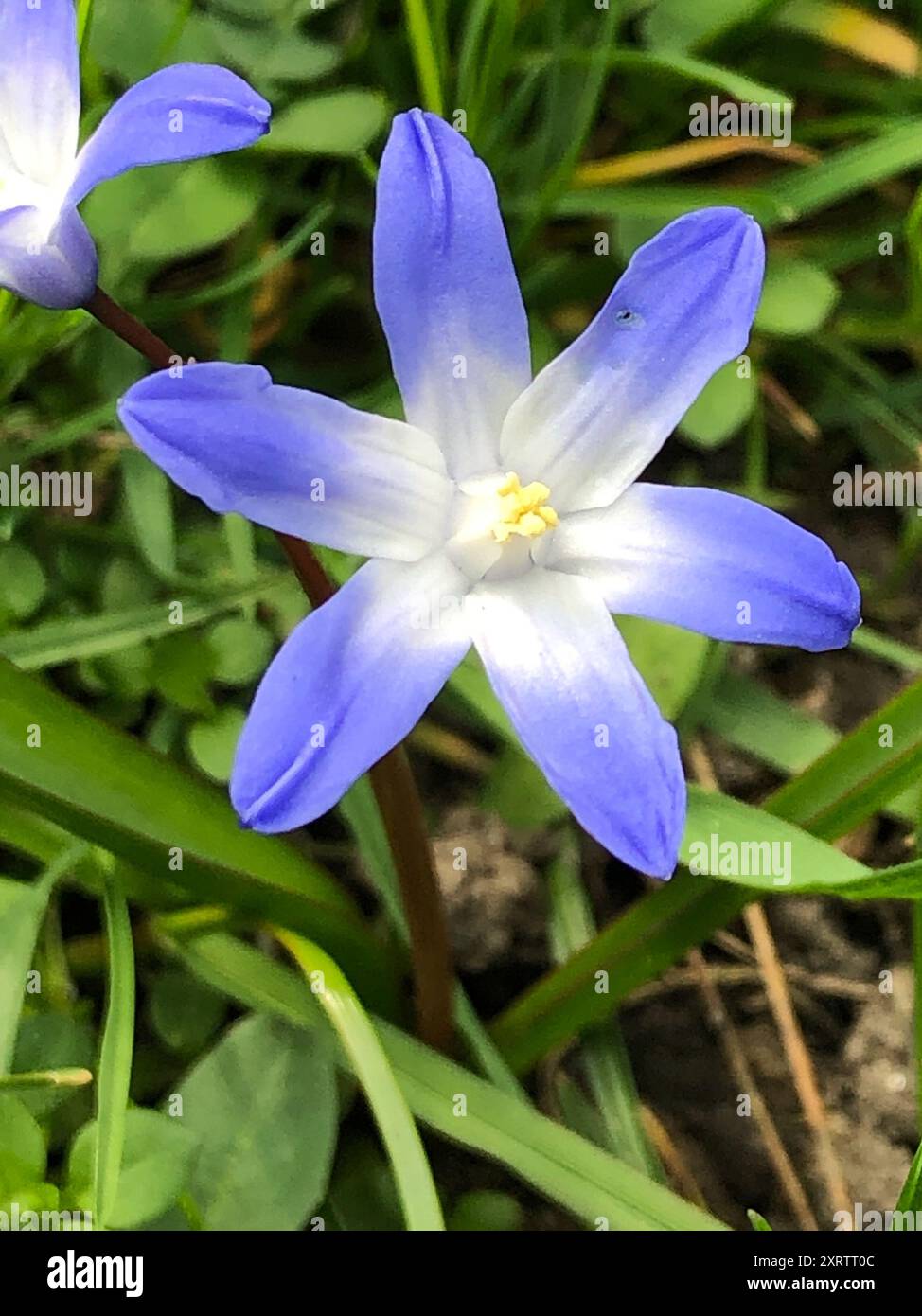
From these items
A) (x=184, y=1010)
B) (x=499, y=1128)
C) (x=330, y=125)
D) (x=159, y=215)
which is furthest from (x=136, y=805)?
(x=330, y=125)

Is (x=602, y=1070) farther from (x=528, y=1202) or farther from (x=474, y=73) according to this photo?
(x=474, y=73)

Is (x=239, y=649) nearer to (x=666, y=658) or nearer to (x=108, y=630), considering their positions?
(x=108, y=630)

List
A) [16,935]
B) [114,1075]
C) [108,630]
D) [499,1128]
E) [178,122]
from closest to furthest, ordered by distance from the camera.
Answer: [178,122], [114,1075], [16,935], [499,1128], [108,630]

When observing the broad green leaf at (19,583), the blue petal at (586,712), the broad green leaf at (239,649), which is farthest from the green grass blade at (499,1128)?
the blue petal at (586,712)

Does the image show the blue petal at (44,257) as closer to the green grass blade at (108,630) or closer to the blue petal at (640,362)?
the blue petal at (640,362)

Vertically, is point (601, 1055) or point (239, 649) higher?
point (239, 649)
